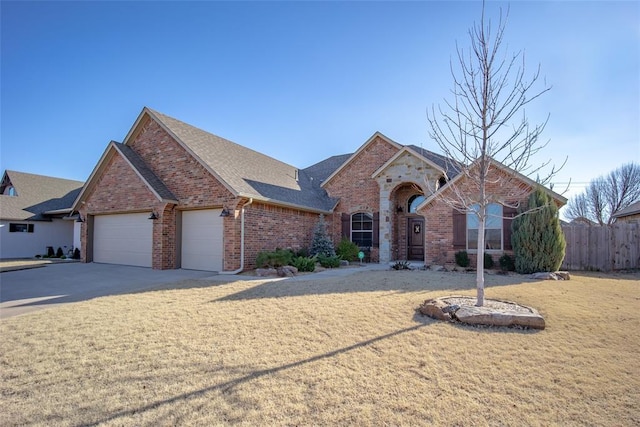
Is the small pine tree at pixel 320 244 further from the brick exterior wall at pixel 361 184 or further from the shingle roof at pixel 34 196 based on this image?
the shingle roof at pixel 34 196

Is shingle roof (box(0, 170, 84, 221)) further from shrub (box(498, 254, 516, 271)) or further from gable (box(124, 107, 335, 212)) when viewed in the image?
shrub (box(498, 254, 516, 271))

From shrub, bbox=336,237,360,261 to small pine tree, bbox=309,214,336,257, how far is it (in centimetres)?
70

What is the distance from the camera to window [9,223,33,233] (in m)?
19.6

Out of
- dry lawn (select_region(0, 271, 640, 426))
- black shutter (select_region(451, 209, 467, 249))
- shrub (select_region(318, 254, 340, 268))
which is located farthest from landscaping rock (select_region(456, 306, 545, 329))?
shrub (select_region(318, 254, 340, 268))

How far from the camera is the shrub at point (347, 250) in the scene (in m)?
15.4

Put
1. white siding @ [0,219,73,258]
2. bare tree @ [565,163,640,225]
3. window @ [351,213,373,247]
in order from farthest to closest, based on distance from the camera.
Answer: bare tree @ [565,163,640,225] → white siding @ [0,219,73,258] → window @ [351,213,373,247]

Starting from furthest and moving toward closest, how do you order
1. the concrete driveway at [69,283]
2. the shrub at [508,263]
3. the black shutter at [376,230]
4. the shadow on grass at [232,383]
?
the black shutter at [376,230], the shrub at [508,263], the concrete driveway at [69,283], the shadow on grass at [232,383]

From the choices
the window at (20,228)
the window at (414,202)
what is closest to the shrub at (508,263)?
the window at (414,202)

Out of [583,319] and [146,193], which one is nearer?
[583,319]

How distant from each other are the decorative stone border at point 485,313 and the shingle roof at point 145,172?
11.1 meters

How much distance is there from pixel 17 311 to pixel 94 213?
1040 centimetres

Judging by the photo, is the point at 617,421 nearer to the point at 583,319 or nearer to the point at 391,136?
the point at 583,319

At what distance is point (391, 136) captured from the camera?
1691cm

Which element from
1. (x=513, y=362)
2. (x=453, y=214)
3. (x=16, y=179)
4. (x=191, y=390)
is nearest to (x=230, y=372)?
(x=191, y=390)
